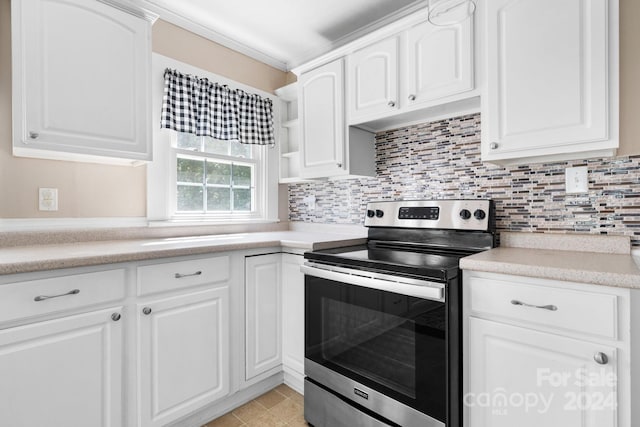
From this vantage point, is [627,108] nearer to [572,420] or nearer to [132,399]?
[572,420]

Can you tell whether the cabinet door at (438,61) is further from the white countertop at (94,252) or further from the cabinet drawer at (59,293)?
the cabinet drawer at (59,293)

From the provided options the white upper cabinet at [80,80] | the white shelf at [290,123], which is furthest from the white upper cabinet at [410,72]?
the white upper cabinet at [80,80]

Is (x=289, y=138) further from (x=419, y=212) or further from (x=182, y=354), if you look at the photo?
(x=182, y=354)

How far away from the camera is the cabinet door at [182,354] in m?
1.50

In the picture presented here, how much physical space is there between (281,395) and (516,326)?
4.82ft

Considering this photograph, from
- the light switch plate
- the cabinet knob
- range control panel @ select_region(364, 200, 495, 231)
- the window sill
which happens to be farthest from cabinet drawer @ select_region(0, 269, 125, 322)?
the light switch plate

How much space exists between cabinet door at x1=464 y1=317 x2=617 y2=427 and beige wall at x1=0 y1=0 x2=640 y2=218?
0.93m

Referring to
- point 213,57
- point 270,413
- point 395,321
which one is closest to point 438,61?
point 395,321

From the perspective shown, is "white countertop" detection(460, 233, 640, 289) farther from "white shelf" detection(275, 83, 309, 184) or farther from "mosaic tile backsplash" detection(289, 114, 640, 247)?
"white shelf" detection(275, 83, 309, 184)

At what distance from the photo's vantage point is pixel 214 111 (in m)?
2.37

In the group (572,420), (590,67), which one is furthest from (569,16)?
(572,420)

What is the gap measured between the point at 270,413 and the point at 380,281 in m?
1.10

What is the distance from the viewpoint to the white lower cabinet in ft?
3.31

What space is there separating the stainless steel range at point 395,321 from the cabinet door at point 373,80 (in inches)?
23.0
